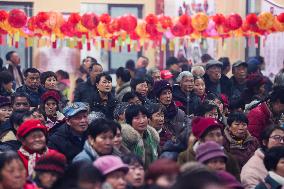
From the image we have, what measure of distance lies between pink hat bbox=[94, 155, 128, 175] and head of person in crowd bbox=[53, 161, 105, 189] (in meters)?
0.14

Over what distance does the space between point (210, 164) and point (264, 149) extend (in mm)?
1467

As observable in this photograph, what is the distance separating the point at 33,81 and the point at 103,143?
4.49 m

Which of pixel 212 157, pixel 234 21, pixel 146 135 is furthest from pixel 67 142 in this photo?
pixel 234 21

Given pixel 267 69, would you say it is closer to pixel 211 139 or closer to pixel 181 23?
pixel 181 23

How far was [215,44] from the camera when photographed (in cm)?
2050

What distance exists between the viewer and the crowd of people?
7488 mm

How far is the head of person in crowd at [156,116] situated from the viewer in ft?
36.3

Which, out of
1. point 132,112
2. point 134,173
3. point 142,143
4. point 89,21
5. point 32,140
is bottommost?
point 142,143

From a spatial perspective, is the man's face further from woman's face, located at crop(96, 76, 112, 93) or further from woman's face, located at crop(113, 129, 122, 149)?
woman's face, located at crop(113, 129, 122, 149)

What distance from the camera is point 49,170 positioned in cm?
799

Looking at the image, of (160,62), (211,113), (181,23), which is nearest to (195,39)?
(181,23)

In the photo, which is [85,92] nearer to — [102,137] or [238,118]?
[238,118]

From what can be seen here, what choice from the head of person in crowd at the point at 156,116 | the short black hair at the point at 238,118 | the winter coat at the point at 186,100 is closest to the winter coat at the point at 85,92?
the winter coat at the point at 186,100

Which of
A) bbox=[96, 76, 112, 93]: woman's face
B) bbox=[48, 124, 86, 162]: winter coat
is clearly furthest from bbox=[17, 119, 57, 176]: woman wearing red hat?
bbox=[96, 76, 112, 93]: woman's face
